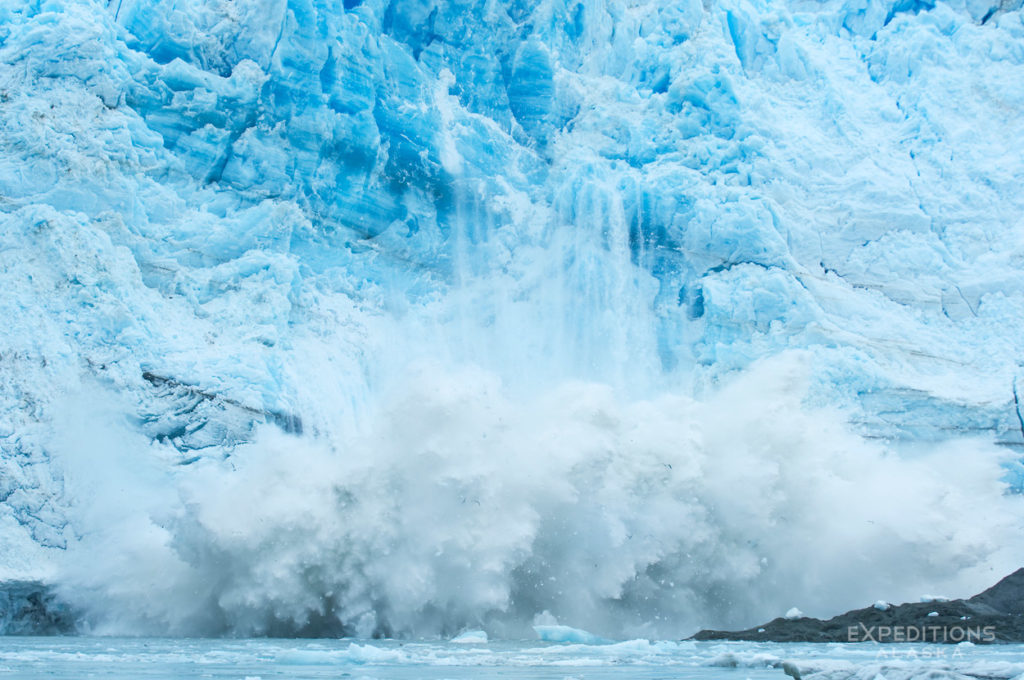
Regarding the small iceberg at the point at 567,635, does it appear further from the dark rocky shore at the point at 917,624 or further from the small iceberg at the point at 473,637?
the dark rocky shore at the point at 917,624

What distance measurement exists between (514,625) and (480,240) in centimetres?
712

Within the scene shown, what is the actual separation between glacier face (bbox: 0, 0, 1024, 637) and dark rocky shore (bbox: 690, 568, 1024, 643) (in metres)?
1.05

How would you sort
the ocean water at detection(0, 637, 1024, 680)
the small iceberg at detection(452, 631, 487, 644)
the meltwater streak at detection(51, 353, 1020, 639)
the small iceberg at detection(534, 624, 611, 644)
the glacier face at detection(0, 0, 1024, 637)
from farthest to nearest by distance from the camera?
the glacier face at detection(0, 0, 1024, 637), the meltwater streak at detection(51, 353, 1020, 639), the small iceberg at detection(534, 624, 611, 644), the small iceberg at detection(452, 631, 487, 644), the ocean water at detection(0, 637, 1024, 680)

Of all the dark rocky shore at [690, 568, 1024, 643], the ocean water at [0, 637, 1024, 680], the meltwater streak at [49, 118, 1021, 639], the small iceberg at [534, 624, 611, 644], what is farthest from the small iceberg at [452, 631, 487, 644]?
the dark rocky shore at [690, 568, 1024, 643]

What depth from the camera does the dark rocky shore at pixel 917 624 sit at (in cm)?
1308

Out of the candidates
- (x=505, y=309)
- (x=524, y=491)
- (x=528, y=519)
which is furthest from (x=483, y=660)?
(x=505, y=309)

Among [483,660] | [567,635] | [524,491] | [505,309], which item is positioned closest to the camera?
[483,660]

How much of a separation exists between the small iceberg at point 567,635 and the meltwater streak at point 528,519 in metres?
0.68

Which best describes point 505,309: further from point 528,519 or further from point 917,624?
point 917,624

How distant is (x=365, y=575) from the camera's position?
13211 millimetres

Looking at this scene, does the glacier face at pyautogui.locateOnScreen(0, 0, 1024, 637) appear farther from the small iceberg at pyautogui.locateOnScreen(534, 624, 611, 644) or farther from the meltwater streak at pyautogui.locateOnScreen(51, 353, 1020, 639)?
the small iceberg at pyautogui.locateOnScreen(534, 624, 611, 644)

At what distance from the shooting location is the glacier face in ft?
44.6

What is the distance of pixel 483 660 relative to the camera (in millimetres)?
10078

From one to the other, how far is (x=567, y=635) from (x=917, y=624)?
4.61 meters
